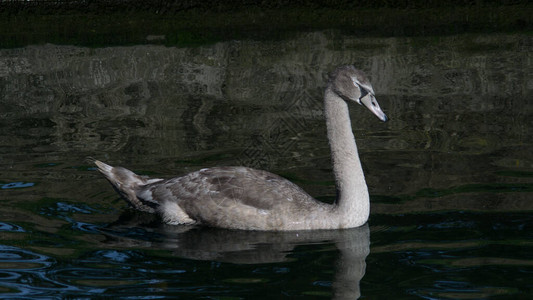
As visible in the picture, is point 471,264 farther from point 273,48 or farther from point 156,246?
point 273,48

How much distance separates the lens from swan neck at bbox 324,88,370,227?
8.52 metres

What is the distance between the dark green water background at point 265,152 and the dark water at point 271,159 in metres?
0.03

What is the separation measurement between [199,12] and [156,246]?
940 centimetres

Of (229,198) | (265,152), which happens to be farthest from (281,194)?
(265,152)

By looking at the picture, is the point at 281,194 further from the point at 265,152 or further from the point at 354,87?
the point at 265,152

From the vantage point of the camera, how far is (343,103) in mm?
8734

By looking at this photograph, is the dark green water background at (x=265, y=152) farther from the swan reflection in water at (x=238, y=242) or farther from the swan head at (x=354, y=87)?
the swan head at (x=354, y=87)

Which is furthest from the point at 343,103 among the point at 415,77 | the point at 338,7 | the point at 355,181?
the point at 338,7

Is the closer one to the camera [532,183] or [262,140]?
[532,183]

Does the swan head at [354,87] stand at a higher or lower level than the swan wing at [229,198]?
higher

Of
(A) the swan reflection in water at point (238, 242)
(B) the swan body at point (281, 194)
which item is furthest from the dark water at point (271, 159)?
(B) the swan body at point (281, 194)

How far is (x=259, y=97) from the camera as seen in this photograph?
523 inches

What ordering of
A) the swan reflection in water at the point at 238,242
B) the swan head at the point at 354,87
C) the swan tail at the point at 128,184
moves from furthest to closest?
the swan tail at the point at 128,184
the swan head at the point at 354,87
the swan reflection in water at the point at 238,242

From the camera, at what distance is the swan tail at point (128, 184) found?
925 cm
